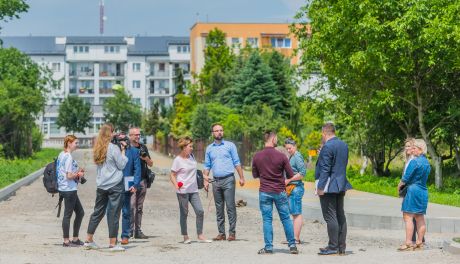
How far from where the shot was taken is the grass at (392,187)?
21891 millimetres

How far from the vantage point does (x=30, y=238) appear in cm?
1473

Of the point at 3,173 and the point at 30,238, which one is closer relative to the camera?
the point at 30,238

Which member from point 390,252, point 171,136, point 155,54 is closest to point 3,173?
point 390,252

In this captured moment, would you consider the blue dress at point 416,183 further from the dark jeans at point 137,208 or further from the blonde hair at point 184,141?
the dark jeans at point 137,208

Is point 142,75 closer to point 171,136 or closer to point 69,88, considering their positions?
point 69,88

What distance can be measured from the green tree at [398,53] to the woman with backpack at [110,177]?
13.2 m

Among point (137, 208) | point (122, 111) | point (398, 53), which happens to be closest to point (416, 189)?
point (137, 208)

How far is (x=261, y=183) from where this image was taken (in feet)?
42.3


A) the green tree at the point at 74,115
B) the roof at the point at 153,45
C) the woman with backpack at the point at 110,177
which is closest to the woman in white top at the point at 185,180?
the woman with backpack at the point at 110,177

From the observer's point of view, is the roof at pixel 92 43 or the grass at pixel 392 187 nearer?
the grass at pixel 392 187

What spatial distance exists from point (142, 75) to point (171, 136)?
245 feet

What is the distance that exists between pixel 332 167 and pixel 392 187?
48.6ft

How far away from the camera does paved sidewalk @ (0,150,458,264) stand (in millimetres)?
12086

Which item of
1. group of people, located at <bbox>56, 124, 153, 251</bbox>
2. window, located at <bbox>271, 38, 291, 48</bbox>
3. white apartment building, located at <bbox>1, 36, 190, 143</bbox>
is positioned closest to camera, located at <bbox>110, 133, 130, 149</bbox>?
group of people, located at <bbox>56, 124, 153, 251</bbox>
